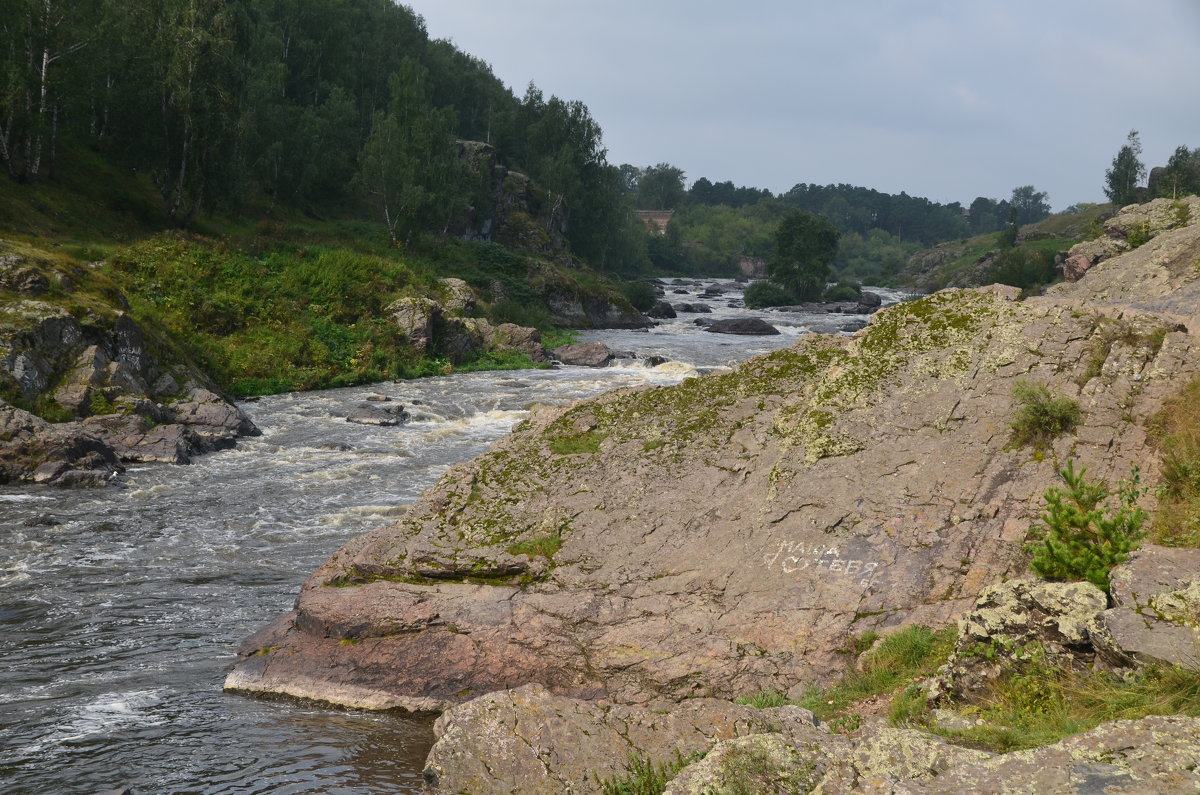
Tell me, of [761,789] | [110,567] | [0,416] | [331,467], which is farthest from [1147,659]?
[0,416]

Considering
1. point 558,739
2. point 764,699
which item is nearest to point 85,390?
point 558,739

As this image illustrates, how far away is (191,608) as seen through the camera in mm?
14250

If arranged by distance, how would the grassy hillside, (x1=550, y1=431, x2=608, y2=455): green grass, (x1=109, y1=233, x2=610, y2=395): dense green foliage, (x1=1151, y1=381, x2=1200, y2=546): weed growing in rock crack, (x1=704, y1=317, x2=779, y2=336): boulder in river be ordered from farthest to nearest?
(x1=704, y1=317, x2=779, y2=336): boulder in river < (x1=109, y1=233, x2=610, y2=395): dense green foliage < the grassy hillside < (x1=550, y1=431, x2=608, y2=455): green grass < (x1=1151, y1=381, x2=1200, y2=546): weed growing in rock crack

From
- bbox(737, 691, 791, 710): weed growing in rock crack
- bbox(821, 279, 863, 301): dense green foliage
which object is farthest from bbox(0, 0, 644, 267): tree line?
bbox(737, 691, 791, 710): weed growing in rock crack

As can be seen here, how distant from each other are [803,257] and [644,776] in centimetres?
9219

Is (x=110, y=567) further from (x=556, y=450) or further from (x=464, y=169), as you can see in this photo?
(x=464, y=169)

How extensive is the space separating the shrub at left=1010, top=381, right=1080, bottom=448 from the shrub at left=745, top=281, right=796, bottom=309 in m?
76.7

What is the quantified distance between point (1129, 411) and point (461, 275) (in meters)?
55.9

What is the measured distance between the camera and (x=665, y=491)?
1170 centimetres

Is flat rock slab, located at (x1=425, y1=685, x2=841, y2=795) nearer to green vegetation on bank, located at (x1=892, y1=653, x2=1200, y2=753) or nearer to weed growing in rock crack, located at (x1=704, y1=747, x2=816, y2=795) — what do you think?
weed growing in rock crack, located at (x1=704, y1=747, x2=816, y2=795)

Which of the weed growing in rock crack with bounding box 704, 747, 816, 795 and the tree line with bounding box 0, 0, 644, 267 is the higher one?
the tree line with bounding box 0, 0, 644, 267

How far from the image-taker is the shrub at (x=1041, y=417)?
1018 cm

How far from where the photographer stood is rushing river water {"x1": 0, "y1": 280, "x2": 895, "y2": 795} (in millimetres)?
9336

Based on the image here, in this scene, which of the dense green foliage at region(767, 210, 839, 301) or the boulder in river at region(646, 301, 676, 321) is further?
the dense green foliage at region(767, 210, 839, 301)
